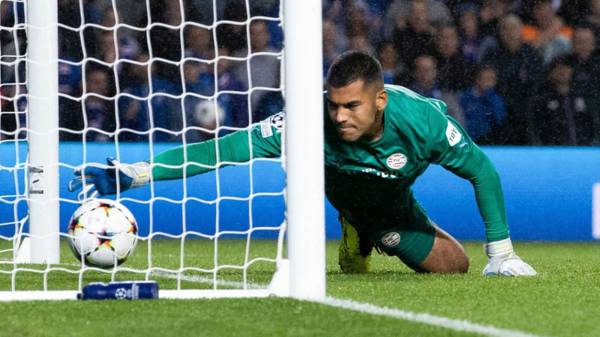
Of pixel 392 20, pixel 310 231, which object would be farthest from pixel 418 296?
pixel 392 20

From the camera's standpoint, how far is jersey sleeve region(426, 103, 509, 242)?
640 cm

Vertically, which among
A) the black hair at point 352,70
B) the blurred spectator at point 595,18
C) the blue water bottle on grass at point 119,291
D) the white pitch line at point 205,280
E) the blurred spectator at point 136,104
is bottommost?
the white pitch line at point 205,280

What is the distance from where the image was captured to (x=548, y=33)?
1162 cm

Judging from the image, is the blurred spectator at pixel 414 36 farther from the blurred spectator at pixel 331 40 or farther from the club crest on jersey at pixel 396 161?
the club crest on jersey at pixel 396 161

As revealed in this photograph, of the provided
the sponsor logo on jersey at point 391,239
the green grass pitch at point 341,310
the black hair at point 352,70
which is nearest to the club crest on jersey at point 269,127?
the black hair at point 352,70

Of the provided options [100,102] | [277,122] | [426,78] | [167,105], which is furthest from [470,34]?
[277,122]

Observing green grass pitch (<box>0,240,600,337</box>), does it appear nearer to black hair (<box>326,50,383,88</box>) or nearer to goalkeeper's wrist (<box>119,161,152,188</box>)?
goalkeeper's wrist (<box>119,161,152,188</box>)

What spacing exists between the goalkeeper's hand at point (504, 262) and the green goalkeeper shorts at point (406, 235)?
1.43 feet

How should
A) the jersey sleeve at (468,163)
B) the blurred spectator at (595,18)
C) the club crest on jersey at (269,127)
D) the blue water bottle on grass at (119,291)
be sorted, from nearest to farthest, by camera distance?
the blue water bottle on grass at (119,291)
the club crest on jersey at (269,127)
the jersey sleeve at (468,163)
the blurred spectator at (595,18)

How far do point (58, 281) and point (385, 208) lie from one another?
1620mm

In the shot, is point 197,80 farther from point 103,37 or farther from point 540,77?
point 540,77

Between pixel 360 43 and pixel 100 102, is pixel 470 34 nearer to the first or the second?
pixel 360 43

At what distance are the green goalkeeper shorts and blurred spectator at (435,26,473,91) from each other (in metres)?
4.43

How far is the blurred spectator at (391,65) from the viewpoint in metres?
11.2
